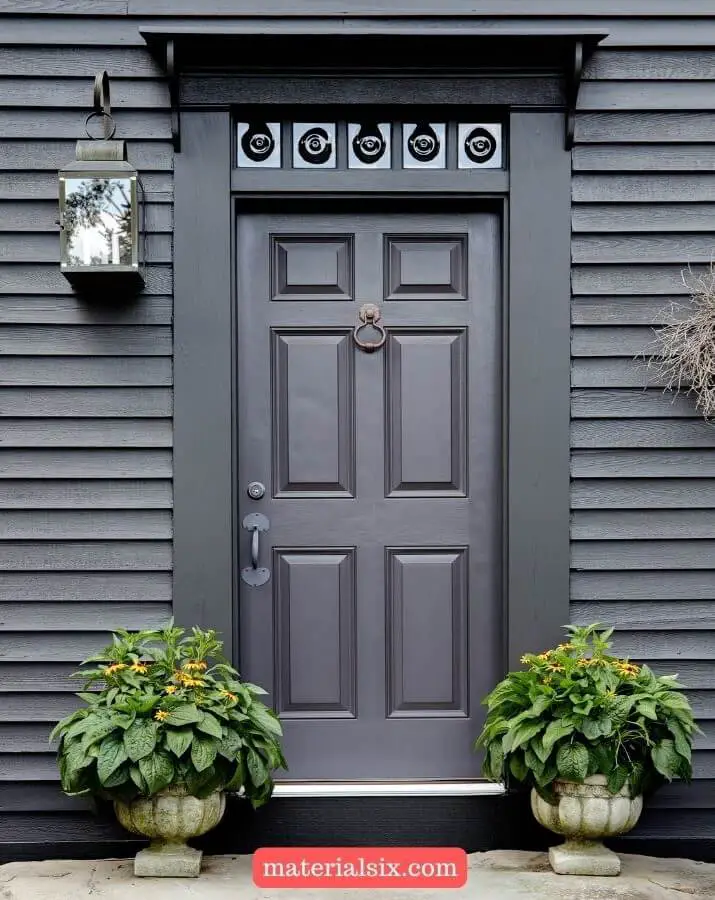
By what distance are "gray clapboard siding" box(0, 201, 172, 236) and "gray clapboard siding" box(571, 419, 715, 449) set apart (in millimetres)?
1591

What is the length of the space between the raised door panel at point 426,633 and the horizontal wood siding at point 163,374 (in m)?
0.44

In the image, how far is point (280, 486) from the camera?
3.34m

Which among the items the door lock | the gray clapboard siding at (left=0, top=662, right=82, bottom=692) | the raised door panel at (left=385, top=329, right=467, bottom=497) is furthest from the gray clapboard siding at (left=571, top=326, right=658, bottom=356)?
the gray clapboard siding at (left=0, top=662, right=82, bottom=692)

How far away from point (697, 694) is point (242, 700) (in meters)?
1.58

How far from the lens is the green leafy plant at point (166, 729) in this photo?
275 cm

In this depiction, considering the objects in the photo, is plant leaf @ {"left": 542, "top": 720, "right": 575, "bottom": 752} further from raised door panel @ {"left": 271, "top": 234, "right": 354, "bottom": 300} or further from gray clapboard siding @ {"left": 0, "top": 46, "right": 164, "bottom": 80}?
gray clapboard siding @ {"left": 0, "top": 46, "right": 164, "bottom": 80}

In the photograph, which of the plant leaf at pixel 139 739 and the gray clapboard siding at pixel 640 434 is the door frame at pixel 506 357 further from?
the plant leaf at pixel 139 739

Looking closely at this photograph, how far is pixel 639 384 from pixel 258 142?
1.58 meters

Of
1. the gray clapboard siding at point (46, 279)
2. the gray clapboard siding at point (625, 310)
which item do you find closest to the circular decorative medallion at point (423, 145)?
the gray clapboard siding at point (625, 310)

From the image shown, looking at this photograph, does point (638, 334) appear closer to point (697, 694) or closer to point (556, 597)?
point (556, 597)

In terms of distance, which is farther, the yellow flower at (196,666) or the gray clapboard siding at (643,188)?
the gray clapboard siding at (643,188)

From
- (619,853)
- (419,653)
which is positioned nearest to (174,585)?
(419,653)

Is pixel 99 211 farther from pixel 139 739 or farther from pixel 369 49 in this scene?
pixel 139 739

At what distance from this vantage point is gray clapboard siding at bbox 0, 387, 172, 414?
3.22m
